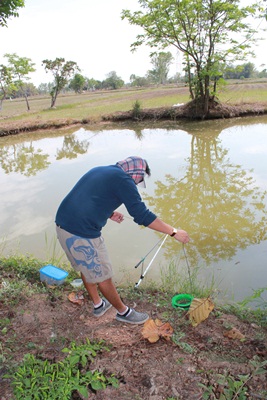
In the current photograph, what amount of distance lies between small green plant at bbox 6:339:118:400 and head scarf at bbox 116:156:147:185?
1162 mm

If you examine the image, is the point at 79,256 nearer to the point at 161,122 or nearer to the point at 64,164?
the point at 64,164

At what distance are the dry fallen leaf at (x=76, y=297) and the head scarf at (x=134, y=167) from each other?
129 cm

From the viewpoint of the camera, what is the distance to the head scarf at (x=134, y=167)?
188 centimetres

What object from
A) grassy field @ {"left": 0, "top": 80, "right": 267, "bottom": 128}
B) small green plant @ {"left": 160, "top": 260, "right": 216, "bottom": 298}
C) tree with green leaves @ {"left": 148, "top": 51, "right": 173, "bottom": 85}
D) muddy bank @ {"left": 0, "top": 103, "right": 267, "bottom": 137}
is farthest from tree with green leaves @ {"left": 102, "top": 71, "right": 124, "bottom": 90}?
small green plant @ {"left": 160, "top": 260, "right": 216, "bottom": 298}

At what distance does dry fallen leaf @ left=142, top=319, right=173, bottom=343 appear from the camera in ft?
6.59

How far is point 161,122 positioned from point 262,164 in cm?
871

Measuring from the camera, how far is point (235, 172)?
6.59 metres

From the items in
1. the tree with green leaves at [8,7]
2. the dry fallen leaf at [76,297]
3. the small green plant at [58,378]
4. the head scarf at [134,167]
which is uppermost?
the tree with green leaves at [8,7]

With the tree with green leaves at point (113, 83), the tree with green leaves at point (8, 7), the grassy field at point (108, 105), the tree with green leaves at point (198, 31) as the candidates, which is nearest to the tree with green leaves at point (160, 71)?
the tree with green leaves at point (113, 83)

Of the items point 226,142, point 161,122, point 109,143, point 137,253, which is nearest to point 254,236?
point 137,253

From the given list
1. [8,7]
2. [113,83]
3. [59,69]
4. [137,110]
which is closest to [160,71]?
[113,83]

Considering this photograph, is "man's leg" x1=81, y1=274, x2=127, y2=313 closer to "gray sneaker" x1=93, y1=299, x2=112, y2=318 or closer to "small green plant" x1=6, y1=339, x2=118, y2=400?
"gray sneaker" x1=93, y1=299, x2=112, y2=318

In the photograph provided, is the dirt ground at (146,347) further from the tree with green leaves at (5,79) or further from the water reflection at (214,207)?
the tree with green leaves at (5,79)

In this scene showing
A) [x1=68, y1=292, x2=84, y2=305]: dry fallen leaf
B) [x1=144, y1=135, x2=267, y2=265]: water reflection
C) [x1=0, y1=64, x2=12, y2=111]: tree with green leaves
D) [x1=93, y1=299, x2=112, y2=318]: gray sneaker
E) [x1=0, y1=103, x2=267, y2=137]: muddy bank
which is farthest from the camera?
[x1=0, y1=64, x2=12, y2=111]: tree with green leaves
